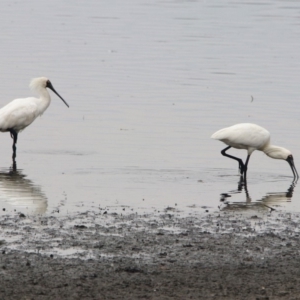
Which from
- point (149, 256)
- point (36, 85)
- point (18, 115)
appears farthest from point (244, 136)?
point (149, 256)

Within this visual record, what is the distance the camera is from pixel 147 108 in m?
18.9

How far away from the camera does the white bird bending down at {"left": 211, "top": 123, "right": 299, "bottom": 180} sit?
13.8 metres

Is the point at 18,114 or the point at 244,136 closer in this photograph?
the point at 244,136

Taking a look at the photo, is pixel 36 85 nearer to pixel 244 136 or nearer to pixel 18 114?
pixel 18 114

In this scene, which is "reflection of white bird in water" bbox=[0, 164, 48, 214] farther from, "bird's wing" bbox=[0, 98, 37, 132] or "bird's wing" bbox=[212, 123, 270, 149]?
"bird's wing" bbox=[212, 123, 270, 149]

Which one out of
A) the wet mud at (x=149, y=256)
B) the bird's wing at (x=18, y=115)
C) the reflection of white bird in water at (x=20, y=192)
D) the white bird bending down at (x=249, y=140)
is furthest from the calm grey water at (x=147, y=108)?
the wet mud at (x=149, y=256)

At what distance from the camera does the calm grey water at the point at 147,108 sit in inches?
465

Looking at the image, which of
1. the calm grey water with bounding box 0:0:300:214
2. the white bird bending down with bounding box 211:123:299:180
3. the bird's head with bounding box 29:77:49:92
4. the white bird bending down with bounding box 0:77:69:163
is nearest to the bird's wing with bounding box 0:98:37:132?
the white bird bending down with bounding box 0:77:69:163

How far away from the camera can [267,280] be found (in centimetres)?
762

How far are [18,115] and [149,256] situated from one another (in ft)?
24.4

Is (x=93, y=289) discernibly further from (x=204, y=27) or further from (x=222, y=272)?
(x=204, y=27)

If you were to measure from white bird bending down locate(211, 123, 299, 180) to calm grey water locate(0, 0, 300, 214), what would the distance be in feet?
0.75

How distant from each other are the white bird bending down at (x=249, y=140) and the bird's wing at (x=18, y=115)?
3213mm

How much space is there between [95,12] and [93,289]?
3572cm
